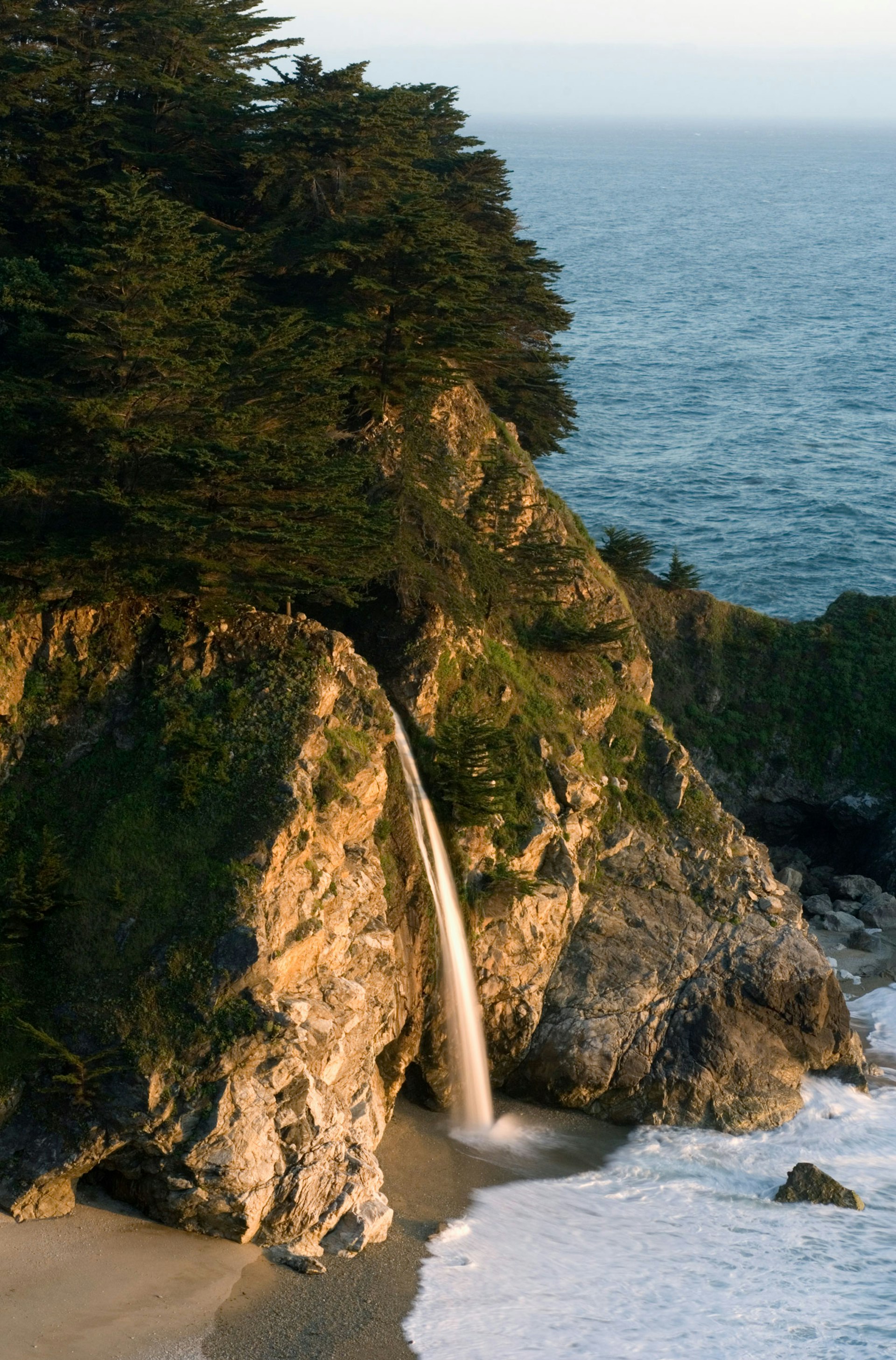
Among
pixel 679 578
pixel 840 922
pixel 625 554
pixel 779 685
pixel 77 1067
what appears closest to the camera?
pixel 77 1067

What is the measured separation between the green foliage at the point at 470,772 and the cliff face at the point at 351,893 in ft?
1.52

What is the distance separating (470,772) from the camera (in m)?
28.5

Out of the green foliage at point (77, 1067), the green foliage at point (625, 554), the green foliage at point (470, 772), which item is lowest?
the green foliage at point (77, 1067)

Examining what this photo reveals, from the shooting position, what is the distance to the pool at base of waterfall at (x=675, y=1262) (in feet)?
73.4

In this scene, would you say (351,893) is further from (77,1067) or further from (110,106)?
(110,106)

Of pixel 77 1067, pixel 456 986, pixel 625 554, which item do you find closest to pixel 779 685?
pixel 625 554

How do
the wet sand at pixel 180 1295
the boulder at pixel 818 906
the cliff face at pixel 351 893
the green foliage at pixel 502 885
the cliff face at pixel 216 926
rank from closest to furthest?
the wet sand at pixel 180 1295
the cliff face at pixel 216 926
the cliff face at pixel 351 893
the green foliage at pixel 502 885
the boulder at pixel 818 906

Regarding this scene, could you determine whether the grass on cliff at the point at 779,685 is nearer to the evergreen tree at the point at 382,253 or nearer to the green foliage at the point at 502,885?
the evergreen tree at the point at 382,253

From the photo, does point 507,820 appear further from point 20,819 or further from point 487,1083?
point 20,819

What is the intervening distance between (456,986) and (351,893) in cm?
393

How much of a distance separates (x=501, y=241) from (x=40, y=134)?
43.7 feet

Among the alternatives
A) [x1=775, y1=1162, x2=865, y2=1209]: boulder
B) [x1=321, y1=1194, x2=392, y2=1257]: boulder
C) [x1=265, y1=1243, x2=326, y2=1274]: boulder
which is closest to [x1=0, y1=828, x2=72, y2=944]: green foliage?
[x1=265, y1=1243, x2=326, y2=1274]: boulder

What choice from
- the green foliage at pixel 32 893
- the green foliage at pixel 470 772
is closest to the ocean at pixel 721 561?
the green foliage at pixel 470 772

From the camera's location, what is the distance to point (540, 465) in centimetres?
7800
